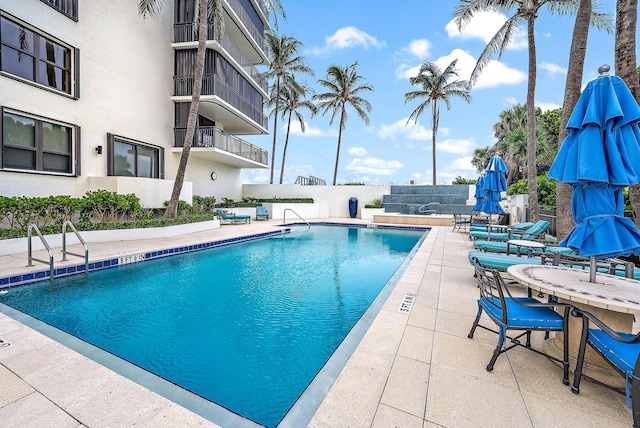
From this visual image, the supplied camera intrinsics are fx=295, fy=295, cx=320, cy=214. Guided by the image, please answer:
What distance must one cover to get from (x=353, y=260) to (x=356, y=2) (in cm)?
1891

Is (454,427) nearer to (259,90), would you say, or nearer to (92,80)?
(92,80)

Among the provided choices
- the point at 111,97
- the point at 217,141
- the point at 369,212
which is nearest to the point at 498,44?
the point at 369,212

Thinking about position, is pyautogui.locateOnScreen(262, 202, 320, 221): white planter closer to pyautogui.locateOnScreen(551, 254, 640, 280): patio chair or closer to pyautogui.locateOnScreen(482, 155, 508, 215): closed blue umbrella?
pyautogui.locateOnScreen(482, 155, 508, 215): closed blue umbrella

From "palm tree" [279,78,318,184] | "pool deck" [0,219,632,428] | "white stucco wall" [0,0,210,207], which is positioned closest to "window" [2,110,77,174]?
"white stucco wall" [0,0,210,207]

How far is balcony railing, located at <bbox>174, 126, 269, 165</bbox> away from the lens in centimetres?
1371

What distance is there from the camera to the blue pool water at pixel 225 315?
107 inches

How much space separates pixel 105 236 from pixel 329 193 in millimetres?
14721

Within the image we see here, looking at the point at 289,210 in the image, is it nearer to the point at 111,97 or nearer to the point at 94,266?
the point at 111,97

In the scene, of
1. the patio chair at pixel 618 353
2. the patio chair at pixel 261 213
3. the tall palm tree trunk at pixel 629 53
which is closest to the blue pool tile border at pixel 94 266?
the patio chair at pixel 261 213

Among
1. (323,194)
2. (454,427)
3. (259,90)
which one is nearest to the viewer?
(454,427)

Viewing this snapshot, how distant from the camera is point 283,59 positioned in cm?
2144

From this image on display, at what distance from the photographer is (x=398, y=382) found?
91.0 inches

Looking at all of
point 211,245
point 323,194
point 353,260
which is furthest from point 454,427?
point 323,194

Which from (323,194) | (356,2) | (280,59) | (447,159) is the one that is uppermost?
(356,2)
